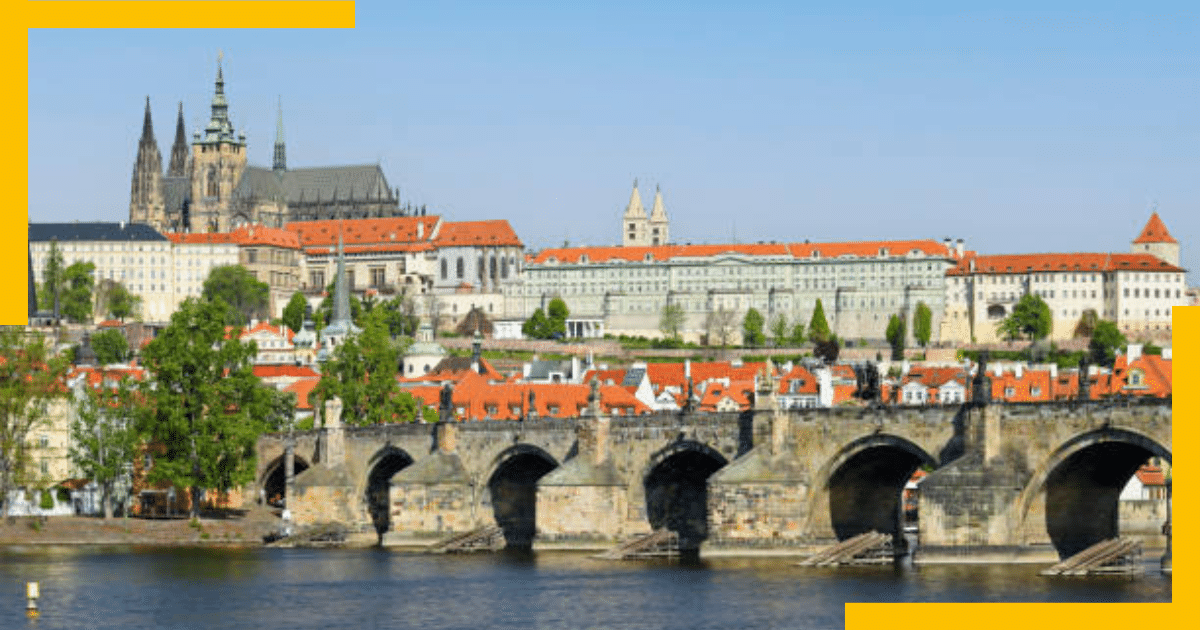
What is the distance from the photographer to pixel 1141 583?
53562mm

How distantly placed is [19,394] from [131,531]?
22.1 ft

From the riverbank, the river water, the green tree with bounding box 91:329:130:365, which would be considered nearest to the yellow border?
the river water

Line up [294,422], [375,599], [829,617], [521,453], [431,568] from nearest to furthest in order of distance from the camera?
[829,617]
[375,599]
[431,568]
[521,453]
[294,422]

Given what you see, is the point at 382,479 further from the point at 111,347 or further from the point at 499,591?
the point at 111,347

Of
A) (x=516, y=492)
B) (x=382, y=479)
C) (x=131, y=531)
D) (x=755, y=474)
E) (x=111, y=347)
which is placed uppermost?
(x=111, y=347)

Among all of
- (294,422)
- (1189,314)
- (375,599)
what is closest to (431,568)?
(375,599)

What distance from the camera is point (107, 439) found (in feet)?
277

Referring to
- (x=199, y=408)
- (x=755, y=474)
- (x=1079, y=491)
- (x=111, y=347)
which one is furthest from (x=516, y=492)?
(x=111, y=347)

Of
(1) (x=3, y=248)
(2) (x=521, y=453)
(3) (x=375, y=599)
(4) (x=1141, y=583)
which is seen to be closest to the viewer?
(1) (x=3, y=248)

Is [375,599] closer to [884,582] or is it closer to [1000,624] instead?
[884,582]

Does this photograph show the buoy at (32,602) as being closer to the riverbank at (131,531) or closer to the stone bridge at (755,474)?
the stone bridge at (755,474)

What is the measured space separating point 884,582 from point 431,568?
1715 centimetres

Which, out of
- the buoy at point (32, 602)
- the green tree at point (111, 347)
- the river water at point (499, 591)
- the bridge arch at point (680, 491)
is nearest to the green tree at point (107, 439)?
the river water at point (499, 591)

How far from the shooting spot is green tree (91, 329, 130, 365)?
18388cm
